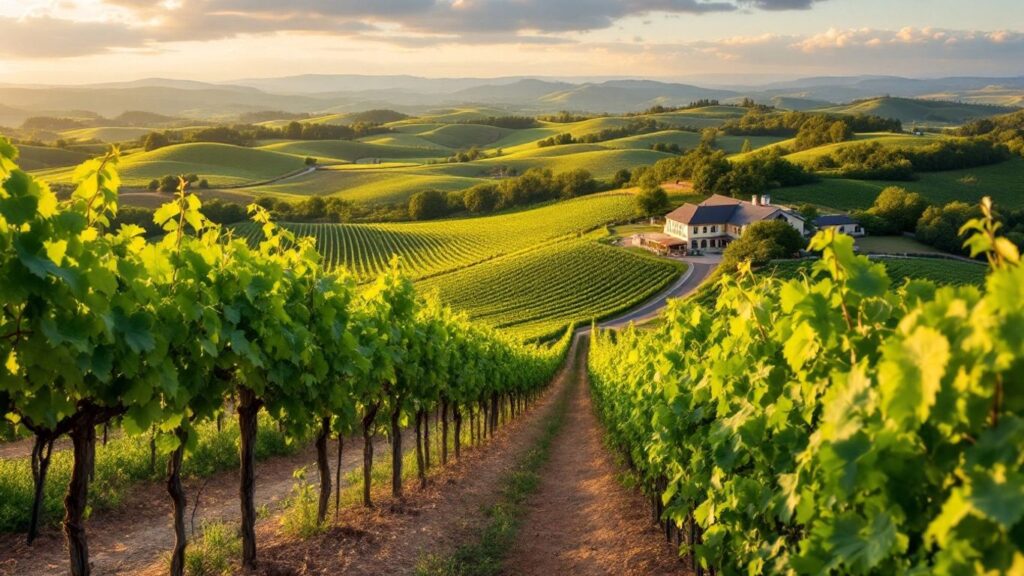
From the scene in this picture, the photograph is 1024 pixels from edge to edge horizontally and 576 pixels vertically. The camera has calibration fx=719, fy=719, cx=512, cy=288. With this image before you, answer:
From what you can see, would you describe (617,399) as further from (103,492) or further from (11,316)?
(11,316)

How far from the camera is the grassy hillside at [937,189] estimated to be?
87.1 m

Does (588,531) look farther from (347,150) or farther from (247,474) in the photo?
(347,150)

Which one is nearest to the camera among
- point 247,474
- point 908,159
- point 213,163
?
point 247,474

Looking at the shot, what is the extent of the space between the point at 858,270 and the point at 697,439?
3.49m

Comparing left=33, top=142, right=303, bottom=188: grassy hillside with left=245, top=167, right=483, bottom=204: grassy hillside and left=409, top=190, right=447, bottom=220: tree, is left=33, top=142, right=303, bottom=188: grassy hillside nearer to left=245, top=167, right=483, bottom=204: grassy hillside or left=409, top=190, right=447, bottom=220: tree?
left=245, top=167, right=483, bottom=204: grassy hillside

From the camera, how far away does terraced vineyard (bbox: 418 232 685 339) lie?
58.5 metres

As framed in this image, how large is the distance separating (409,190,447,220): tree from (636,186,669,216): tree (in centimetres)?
2900

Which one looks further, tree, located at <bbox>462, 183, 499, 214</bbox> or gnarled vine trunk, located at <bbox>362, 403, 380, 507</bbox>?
tree, located at <bbox>462, 183, 499, 214</bbox>

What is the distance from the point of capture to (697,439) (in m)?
6.85

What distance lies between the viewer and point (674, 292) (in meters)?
60.8

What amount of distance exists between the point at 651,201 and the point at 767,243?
Result: 2412 cm

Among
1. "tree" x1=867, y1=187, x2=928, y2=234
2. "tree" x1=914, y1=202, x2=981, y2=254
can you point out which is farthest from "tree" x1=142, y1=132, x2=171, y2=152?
"tree" x1=914, y1=202, x2=981, y2=254

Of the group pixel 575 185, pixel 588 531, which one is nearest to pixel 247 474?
pixel 588 531

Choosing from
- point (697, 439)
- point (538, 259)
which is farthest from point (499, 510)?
point (538, 259)
